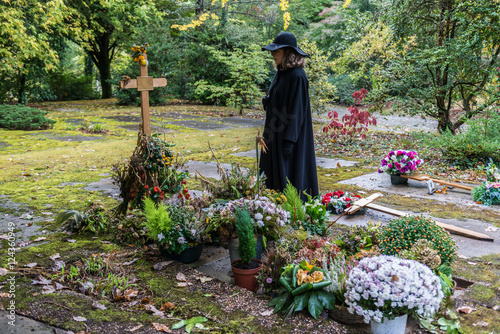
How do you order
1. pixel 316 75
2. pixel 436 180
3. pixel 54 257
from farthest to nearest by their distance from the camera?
pixel 316 75
pixel 436 180
pixel 54 257

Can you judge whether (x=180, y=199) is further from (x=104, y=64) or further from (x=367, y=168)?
(x=104, y=64)

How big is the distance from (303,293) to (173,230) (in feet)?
4.37

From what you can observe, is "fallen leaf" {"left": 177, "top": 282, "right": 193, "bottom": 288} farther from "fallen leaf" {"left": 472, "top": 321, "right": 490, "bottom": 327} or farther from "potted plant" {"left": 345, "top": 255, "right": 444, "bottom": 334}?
"fallen leaf" {"left": 472, "top": 321, "right": 490, "bottom": 327}

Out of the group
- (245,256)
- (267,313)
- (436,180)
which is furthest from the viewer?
(436,180)

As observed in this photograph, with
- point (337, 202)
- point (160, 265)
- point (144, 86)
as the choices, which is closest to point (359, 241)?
point (337, 202)

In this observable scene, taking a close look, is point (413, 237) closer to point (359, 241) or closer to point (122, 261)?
point (359, 241)

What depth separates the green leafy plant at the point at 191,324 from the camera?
2675 mm

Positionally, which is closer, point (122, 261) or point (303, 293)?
point (303, 293)

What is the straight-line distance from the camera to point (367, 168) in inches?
306

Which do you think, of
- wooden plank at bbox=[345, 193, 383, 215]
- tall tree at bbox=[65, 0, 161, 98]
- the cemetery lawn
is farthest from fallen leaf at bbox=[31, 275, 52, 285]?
tall tree at bbox=[65, 0, 161, 98]

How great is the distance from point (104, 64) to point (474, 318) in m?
22.3

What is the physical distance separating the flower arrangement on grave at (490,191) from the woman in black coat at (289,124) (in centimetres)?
240

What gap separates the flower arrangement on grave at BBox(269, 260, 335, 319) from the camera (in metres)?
2.81

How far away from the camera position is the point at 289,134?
4594 millimetres
